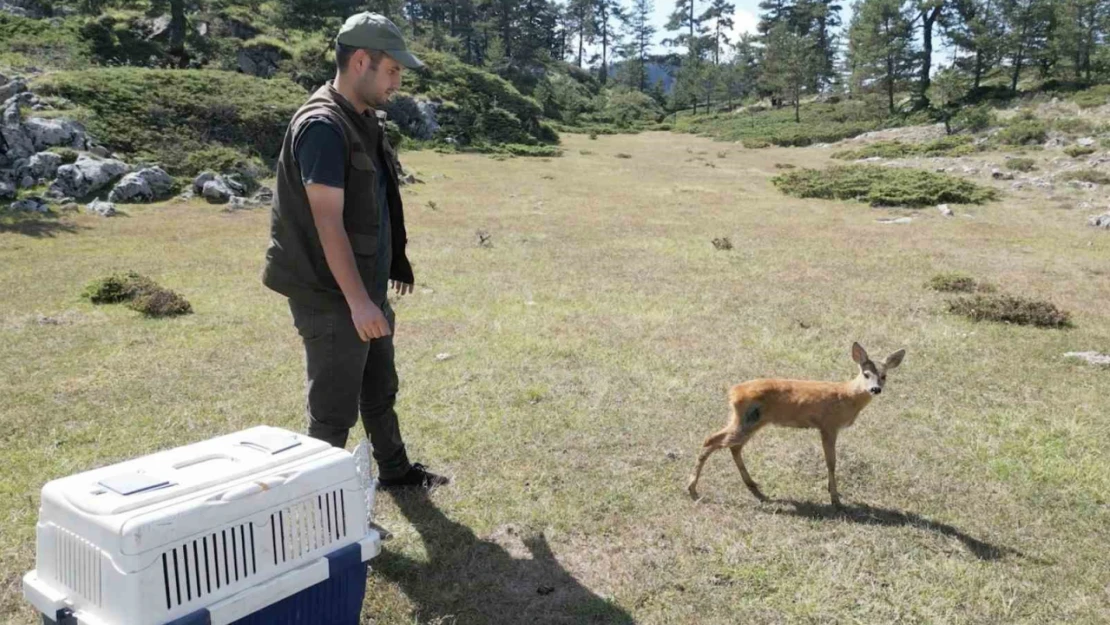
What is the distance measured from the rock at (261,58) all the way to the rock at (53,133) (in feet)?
63.8

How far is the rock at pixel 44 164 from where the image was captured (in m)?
17.3

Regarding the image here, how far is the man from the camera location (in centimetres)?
311

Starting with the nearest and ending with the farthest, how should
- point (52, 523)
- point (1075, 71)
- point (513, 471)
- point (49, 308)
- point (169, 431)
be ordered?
Answer: point (52, 523) < point (513, 471) < point (169, 431) < point (49, 308) < point (1075, 71)

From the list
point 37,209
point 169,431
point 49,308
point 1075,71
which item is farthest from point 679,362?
point 1075,71

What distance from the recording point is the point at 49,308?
909cm

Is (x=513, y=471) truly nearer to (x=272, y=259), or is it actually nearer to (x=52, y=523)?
(x=272, y=259)

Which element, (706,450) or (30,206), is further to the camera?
(30,206)

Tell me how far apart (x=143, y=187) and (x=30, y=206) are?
105 inches

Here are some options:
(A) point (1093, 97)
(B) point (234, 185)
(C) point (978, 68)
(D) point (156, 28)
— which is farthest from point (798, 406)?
(C) point (978, 68)

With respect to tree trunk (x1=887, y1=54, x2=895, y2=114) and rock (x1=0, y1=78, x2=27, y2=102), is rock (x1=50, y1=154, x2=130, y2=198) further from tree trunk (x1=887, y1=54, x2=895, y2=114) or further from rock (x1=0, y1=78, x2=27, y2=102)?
tree trunk (x1=887, y1=54, x2=895, y2=114)

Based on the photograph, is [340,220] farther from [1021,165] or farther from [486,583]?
[1021,165]

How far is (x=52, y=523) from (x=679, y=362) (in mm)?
5927

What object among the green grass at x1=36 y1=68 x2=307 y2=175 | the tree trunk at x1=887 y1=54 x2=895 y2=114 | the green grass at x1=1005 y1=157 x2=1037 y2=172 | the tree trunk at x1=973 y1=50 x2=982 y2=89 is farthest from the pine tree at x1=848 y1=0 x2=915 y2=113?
the green grass at x1=36 y1=68 x2=307 y2=175

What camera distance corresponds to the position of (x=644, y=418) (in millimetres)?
5961
